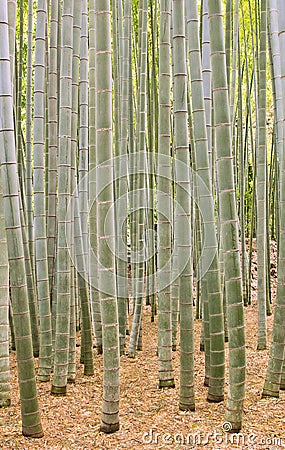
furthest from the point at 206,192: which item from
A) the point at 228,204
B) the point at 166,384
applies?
the point at 166,384

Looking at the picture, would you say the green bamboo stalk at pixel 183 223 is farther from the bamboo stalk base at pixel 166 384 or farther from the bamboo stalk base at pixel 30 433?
the bamboo stalk base at pixel 30 433

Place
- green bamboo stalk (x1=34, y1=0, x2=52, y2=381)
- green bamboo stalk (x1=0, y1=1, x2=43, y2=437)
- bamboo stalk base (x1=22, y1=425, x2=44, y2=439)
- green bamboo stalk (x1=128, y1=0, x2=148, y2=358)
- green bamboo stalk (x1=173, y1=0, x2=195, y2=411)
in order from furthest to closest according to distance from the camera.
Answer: green bamboo stalk (x1=128, y1=0, x2=148, y2=358) → green bamboo stalk (x1=34, y1=0, x2=52, y2=381) → green bamboo stalk (x1=173, y1=0, x2=195, y2=411) → bamboo stalk base (x1=22, y1=425, x2=44, y2=439) → green bamboo stalk (x1=0, y1=1, x2=43, y2=437)

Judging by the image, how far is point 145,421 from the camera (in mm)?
1939

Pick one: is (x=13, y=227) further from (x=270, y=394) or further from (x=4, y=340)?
(x=270, y=394)

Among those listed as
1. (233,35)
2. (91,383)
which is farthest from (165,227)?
(233,35)

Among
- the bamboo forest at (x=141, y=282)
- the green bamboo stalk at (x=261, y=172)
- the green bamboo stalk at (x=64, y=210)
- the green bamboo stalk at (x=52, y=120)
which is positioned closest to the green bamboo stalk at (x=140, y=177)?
the bamboo forest at (x=141, y=282)

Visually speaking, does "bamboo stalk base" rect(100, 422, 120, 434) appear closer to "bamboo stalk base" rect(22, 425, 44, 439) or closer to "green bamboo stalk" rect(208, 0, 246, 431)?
"bamboo stalk base" rect(22, 425, 44, 439)

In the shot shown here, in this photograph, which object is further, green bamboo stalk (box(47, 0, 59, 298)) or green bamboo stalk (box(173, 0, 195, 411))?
green bamboo stalk (box(47, 0, 59, 298))

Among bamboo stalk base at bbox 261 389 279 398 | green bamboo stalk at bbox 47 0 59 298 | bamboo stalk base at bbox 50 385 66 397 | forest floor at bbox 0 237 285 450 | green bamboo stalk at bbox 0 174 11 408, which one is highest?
green bamboo stalk at bbox 47 0 59 298

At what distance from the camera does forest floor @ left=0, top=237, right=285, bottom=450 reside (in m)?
1.74

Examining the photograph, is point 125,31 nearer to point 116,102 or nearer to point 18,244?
point 116,102

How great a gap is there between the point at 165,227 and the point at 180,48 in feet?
2.30

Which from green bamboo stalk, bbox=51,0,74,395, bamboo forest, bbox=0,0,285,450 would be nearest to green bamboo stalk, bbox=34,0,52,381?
bamboo forest, bbox=0,0,285,450

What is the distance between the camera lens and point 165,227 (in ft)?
7.14
